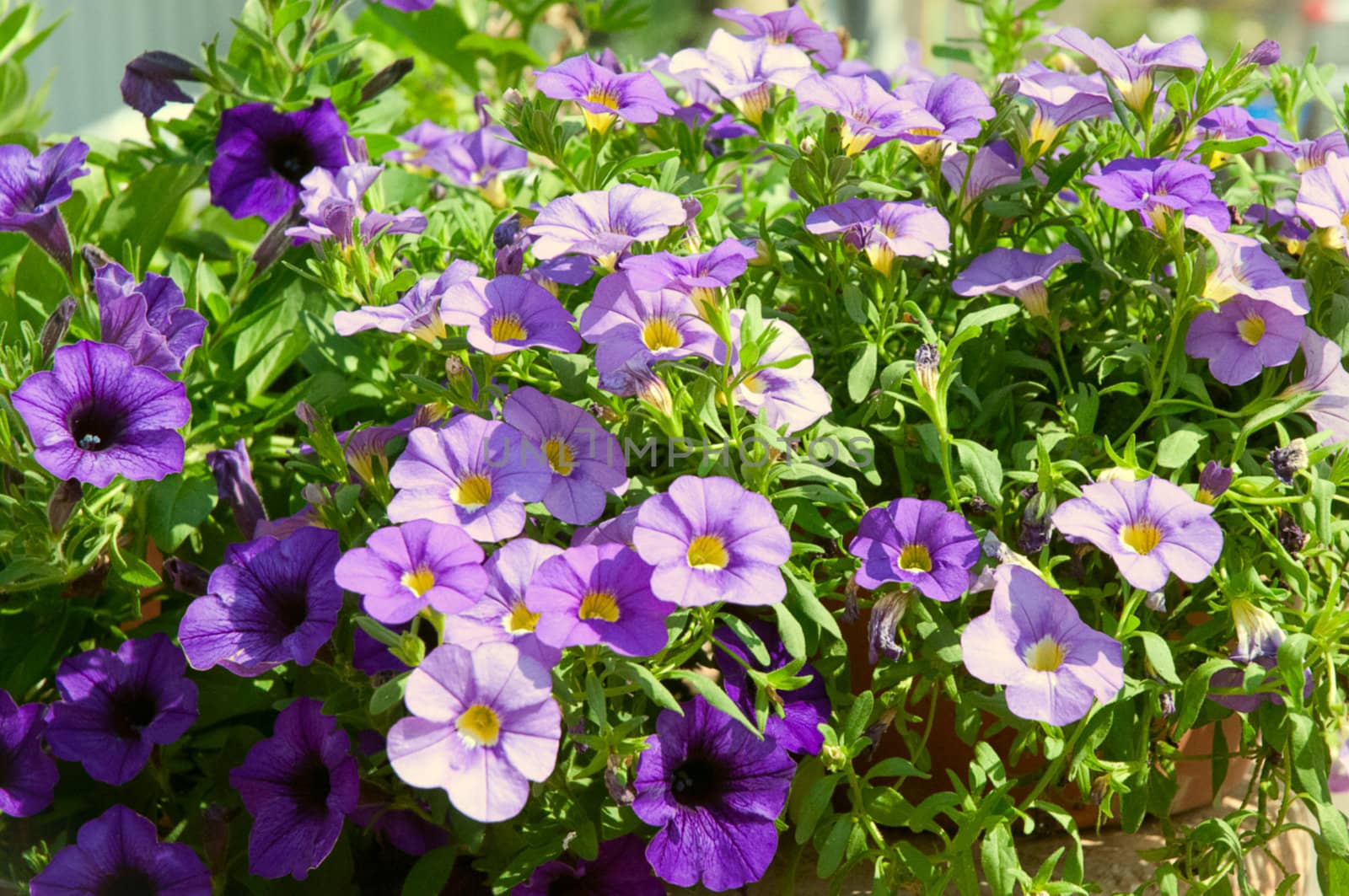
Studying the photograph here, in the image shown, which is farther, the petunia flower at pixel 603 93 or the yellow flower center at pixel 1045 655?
the petunia flower at pixel 603 93

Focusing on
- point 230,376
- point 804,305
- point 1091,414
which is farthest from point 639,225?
point 230,376

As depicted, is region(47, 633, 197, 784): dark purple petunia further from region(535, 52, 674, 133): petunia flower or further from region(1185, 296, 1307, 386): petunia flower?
region(1185, 296, 1307, 386): petunia flower

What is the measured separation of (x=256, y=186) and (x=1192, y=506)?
83 centimetres

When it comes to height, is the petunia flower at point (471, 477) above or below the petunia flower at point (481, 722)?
above

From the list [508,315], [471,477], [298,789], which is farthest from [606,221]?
[298,789]

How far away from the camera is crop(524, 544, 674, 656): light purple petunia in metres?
0.70

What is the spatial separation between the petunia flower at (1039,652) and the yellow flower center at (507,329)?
0.34m

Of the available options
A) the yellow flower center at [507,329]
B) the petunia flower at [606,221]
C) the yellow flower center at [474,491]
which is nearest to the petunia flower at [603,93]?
the petunia flower at [606,221]

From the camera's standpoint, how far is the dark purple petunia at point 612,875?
0.87m

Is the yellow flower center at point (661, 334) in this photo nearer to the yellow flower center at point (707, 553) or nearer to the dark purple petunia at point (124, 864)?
the yellow flower center at point (707, 553)

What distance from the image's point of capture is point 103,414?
859 mm

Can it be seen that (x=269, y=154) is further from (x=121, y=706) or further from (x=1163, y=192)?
(x=1163, y=192)

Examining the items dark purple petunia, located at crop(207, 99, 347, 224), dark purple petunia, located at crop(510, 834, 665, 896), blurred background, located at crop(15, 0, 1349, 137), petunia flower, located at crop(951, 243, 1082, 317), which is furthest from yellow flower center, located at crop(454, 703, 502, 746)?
blurred background, located at crop(15, 0, 1349, 137)

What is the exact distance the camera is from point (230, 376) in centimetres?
110
